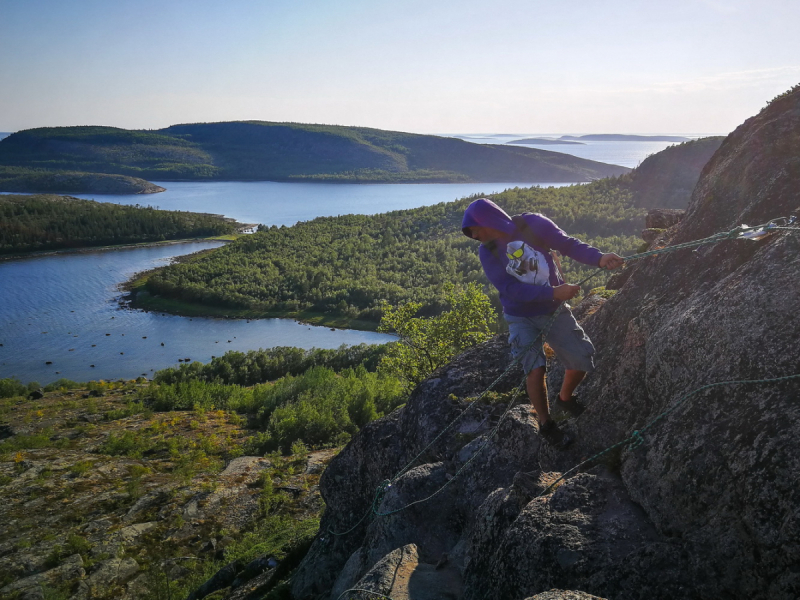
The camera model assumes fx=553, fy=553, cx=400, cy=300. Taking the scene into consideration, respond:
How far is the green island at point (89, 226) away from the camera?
12438 cm

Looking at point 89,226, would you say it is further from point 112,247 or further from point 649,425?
point 649,425

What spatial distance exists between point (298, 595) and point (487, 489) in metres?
4.47

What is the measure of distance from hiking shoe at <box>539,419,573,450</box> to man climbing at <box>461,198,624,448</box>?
0.01 meters

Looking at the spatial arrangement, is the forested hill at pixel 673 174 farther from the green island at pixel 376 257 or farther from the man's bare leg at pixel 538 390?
the man's bare leg at pixel 538 390

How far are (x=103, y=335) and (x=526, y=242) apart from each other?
228ft

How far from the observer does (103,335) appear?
64.9 metres

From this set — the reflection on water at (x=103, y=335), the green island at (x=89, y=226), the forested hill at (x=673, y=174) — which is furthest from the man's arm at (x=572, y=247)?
the green island at (x=89, y=226)

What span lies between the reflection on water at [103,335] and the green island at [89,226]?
36.3m

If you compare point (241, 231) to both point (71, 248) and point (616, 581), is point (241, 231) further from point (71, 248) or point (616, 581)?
point (616, 581)

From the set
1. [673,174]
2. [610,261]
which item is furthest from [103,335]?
[673,174]

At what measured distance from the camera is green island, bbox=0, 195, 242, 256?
124375 millimetres

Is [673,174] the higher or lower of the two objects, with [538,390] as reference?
higher

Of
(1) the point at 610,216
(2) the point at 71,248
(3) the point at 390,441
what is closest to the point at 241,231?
(2) the point at 71,248

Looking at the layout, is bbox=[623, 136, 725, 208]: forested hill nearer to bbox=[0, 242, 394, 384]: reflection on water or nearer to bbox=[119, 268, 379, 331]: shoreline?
bbox=[119, 268, 379, 331]: shoreline
